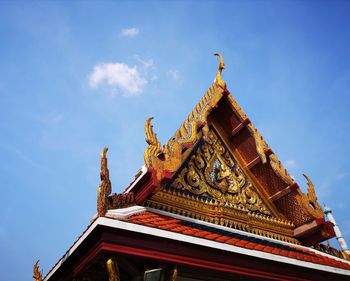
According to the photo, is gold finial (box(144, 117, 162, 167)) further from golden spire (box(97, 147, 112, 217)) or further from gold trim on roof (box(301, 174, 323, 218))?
gold trim on roof (box(301, 174, 323, 218))

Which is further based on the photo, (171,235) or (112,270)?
(171,235)

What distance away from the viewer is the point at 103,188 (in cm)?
381

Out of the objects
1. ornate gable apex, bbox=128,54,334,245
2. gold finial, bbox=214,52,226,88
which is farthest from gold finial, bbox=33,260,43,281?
gold finial, bbox=214,52,226,88

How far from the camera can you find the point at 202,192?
17.7 feet

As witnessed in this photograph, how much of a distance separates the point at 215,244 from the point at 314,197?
10.6 ft

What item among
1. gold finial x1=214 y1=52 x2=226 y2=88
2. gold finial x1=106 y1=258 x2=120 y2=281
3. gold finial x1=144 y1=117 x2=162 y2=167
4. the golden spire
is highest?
gold finial x1=214 y1=52 x2=226 y2=88

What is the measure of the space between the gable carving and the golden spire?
1490 mm

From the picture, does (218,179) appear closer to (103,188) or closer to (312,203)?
(312,203)

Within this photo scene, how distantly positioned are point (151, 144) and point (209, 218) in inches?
57.6

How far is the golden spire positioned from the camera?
357 cm

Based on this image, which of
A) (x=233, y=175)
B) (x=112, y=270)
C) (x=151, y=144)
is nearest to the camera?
(x=112, y=270)

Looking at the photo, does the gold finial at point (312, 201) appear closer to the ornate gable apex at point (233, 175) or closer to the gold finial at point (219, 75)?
the ornate gable apex at point (233, 175)

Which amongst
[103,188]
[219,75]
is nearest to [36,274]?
[103,188]

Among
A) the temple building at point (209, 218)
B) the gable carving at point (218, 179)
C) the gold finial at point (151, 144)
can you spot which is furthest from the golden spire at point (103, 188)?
the gable carving at point (218, 179)
